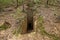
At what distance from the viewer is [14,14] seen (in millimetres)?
9031

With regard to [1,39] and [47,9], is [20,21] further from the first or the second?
[47,9]

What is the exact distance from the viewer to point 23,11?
370 inches

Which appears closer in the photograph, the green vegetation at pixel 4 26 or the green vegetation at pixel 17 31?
the green vegetation at pixel 17 31

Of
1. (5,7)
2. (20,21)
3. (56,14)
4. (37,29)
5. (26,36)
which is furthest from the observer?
(5,7)

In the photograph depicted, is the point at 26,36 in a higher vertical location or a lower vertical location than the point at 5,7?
lower

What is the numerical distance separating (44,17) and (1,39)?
117 inches

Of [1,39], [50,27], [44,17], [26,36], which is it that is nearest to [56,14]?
[44,17]

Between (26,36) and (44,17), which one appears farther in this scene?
(44,17)

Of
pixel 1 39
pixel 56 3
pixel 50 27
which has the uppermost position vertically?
pixel 56 3

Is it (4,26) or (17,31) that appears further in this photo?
(4,26)

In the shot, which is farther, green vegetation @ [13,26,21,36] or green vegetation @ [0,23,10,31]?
green vegetation @ [0,23,10,31]

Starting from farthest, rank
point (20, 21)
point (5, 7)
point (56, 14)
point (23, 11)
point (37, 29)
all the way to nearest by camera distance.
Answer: point (5, 7) → point (23, 11) → point (56, 14) → point (20, 21) → point (37, 29)

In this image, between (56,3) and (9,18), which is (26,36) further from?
(56,3)

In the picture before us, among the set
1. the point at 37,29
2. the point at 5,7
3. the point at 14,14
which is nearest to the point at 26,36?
the point at 37,29
